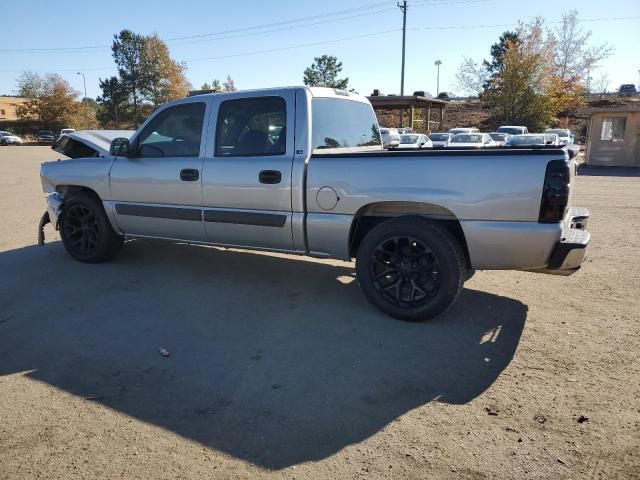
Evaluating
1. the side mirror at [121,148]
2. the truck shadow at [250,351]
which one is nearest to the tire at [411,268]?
the truck shadow at [250,351]

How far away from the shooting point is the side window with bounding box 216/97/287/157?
4.64 m

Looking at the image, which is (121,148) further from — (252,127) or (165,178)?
(252,127)

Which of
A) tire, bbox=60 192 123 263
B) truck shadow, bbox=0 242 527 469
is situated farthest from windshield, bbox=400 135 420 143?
tire, bbox=60 192 123 263

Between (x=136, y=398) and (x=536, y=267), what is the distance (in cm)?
301

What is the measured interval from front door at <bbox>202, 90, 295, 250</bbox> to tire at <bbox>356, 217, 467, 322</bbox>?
86cm

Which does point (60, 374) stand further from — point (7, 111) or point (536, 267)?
point (7, 111)

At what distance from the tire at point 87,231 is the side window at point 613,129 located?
2279cm

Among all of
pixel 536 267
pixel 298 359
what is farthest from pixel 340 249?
pixel 536 267

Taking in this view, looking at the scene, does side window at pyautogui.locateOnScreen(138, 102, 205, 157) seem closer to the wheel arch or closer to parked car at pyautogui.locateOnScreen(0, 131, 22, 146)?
the wheel arch

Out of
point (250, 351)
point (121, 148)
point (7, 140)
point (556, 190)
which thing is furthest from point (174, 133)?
point (7, 140)

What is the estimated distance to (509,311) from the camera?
14.6 feet

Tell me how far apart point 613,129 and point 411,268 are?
22.6 m

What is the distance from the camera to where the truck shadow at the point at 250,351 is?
2.84m

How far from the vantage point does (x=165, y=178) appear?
5.18 metres
